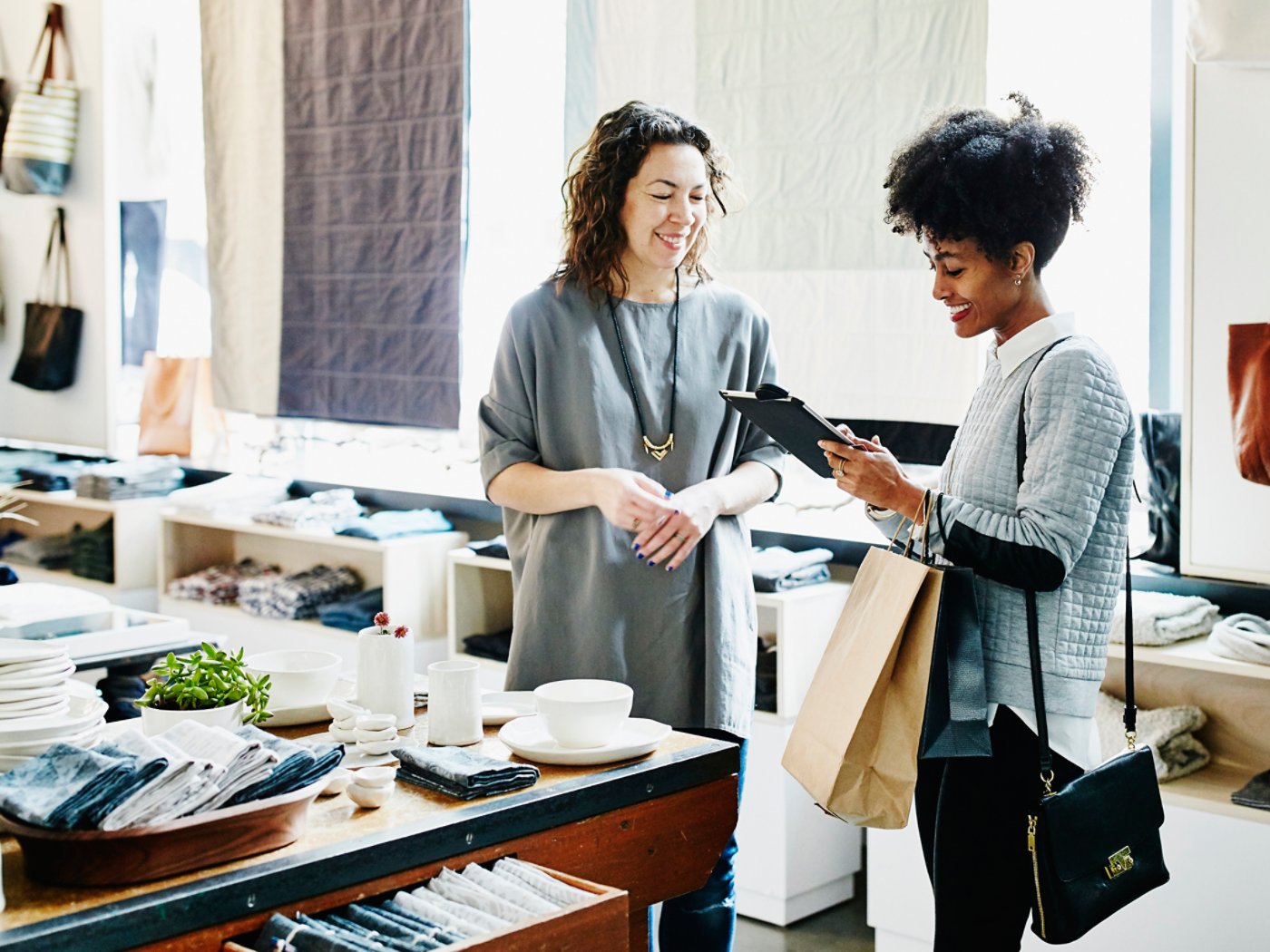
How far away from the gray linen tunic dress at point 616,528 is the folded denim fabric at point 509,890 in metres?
0.75

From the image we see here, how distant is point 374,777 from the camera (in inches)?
63.9

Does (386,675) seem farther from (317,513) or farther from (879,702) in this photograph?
(317,513)

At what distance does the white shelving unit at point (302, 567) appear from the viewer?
4.29 meters

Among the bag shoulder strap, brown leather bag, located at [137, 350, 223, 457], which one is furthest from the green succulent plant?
brown leather bag, located at [137, 350, 223, 457]

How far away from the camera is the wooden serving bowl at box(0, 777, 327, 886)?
4.52ft

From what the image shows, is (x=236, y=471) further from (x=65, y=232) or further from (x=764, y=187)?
(x=764, y=187)

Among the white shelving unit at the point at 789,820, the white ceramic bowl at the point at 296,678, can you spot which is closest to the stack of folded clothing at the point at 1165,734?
the white shelving unit at the point at 789,820

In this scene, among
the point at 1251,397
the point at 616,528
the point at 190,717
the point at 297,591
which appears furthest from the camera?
the point at 297,591

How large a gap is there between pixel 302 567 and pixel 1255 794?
3.34 metres

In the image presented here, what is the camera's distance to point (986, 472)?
1.91 m

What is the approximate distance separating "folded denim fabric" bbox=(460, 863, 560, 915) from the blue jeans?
0.74 m

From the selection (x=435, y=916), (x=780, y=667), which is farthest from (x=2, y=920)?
(x=780, y=667)

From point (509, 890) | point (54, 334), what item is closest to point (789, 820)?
point (509, 890)

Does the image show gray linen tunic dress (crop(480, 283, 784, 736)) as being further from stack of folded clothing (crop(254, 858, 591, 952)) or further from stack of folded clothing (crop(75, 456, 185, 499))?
stack of folded clothing (crop(75, 456, 185, 499))
